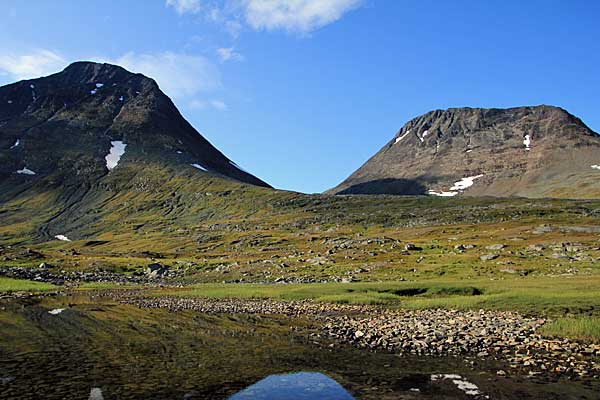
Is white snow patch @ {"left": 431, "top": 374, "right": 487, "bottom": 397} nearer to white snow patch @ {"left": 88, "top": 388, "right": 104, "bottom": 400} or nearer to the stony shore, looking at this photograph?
the stony shore

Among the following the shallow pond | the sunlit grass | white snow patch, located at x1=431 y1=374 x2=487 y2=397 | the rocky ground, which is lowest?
the rocky ground

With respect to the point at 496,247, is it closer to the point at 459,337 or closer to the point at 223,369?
the point at 459,337

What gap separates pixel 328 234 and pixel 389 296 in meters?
97.8

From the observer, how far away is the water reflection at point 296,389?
17.8 metres

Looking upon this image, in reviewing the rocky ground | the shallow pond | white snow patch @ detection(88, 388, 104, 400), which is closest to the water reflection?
the shallow pond

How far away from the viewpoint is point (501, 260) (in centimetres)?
7719

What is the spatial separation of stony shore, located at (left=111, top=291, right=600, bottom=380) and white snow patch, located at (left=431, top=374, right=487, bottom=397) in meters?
1.85

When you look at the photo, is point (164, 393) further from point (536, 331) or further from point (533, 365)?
point (536, 331)

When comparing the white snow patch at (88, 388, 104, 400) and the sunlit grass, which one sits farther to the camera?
the sunlit grass

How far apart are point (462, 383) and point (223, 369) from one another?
1012 cm

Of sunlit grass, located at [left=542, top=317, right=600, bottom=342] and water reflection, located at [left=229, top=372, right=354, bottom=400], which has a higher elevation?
sunlit grass, located at [left=542, top=317, right=600, bottom=342]

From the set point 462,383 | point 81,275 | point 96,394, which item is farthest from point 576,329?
point 81,275

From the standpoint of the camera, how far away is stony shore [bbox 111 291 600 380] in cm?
2075

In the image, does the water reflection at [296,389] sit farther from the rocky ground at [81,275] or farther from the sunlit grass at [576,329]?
the rocky ground at [81,275]
